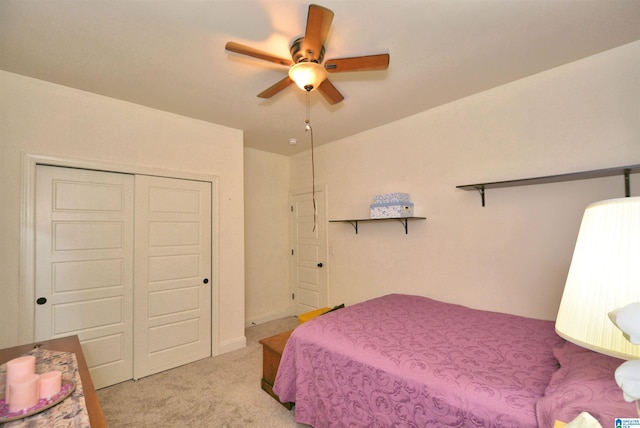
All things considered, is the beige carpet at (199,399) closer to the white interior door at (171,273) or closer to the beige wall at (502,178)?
the white interior door at (171,273)

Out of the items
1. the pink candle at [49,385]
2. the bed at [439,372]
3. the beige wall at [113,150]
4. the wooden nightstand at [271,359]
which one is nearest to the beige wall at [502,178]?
the bed at [439,372]

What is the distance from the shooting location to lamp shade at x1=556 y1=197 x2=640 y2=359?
1.96ft

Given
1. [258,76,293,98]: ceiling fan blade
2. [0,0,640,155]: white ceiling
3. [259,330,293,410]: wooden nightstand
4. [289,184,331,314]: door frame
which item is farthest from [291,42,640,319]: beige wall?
[258,76,293,98]: ceiling fan blade

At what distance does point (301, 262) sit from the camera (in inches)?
177

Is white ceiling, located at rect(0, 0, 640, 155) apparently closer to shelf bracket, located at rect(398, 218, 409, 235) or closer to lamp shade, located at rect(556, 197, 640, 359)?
shelf bracket, located at rect(398, 218, 409, 235)

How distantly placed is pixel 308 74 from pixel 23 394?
77.7 inches

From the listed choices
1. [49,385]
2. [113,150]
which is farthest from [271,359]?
[113,150]

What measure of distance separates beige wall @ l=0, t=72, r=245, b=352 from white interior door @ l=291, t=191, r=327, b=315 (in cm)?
117

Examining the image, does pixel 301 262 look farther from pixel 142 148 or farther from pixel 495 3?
pixel 495 3

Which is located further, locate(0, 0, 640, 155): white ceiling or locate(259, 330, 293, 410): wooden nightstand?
locate(259, 330, 293, 410): wooden nightstand

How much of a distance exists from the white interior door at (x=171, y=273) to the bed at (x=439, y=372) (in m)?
1.48

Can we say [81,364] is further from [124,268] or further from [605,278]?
[605,278]

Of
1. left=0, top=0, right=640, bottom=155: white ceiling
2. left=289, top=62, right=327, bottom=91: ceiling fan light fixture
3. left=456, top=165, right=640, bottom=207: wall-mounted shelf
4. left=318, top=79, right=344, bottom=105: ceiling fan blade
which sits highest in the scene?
left=0, top=0, right=640, bottom=155: white ceiling

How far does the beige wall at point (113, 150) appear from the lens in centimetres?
219
